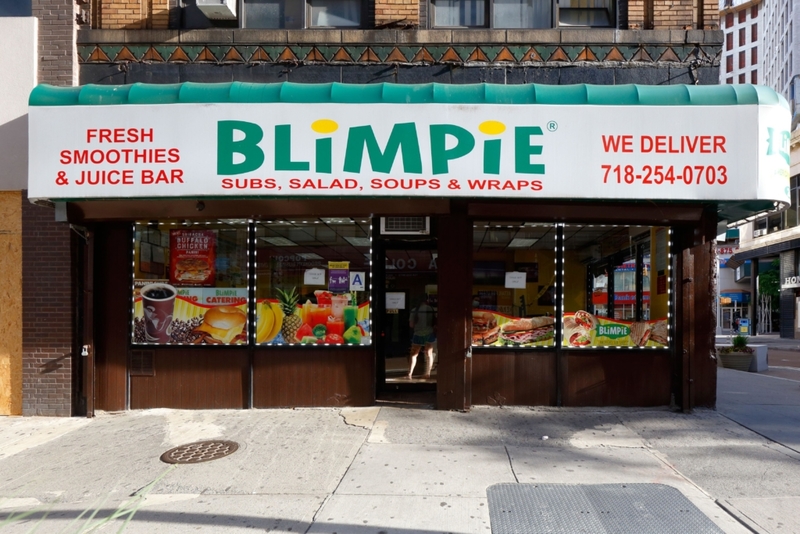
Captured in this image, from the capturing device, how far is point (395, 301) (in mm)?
9500

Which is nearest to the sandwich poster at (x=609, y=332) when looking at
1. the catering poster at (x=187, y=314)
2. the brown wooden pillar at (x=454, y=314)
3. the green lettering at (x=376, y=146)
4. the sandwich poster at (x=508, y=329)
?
the sandwich poster at (x=508, y=329)

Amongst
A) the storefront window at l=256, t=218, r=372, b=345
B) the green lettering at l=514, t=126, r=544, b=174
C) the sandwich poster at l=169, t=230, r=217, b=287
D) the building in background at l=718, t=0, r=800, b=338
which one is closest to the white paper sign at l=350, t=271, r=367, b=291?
the storefront window at l=256, t=218, r=372, b=345

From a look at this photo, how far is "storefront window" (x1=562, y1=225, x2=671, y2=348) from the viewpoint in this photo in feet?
28.2

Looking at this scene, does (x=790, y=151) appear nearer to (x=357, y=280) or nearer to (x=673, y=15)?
(x=673, y=15)

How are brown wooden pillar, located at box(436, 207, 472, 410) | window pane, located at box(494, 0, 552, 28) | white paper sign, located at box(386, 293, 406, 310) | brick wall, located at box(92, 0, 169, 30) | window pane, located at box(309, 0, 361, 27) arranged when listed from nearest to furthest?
1. brown wooden pillar, located at box(436, 207, 472, 410)
2. brick wall, located at box(92, 0, 169, 30)
3. window pane, located at box(494, 0, 552, 28)
4. window pane, located at box(309, 0, 361, 27)
5. white paper sign, located at box(386, 293, 406, 310)

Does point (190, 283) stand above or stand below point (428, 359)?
above

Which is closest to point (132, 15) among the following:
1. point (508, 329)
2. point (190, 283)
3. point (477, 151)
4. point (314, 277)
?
point (190, 283)

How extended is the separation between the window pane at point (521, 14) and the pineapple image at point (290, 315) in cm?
493

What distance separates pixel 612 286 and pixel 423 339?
2.98 meters

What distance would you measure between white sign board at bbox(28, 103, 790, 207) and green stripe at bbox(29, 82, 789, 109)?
100mm

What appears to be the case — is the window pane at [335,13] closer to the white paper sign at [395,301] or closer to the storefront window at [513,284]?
the storefront window at [513,284]

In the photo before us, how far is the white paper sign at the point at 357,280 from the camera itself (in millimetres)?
8695

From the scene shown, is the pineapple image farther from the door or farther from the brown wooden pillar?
the brown wooden pillar

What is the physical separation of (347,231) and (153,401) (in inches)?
143
